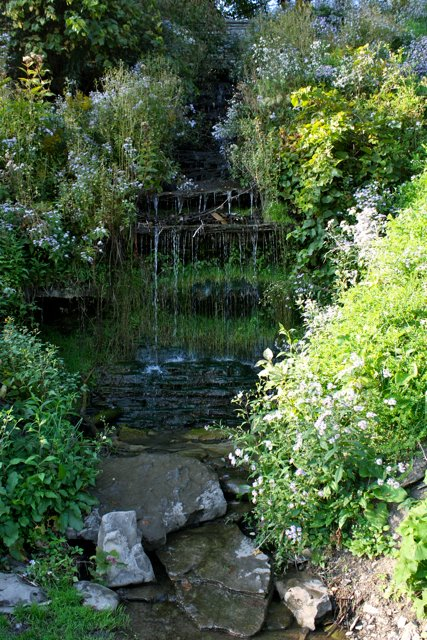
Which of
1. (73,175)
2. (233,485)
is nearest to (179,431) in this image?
(233,485)

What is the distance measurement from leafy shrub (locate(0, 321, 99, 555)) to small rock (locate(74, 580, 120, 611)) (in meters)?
0.44

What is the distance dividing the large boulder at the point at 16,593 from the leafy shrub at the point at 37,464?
197 millimetres

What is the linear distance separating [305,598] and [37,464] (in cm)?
196

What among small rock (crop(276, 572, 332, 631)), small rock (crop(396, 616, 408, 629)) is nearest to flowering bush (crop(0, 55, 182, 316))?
small rock (crop(276, 572, 332, 631))

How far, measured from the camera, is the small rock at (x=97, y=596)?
12.3ft

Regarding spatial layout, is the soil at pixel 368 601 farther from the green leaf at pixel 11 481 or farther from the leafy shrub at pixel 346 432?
the green leaf at pixel 11 481

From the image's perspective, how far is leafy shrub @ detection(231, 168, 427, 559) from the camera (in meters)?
3.94

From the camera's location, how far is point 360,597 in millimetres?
3818

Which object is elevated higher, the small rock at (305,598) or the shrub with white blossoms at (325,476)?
the shrub with white blossoms at (325,476)

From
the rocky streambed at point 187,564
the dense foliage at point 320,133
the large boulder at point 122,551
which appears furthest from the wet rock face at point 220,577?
the dense foliage at point 320,133

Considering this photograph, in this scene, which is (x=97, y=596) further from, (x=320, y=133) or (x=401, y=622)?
(x=320, y=133)

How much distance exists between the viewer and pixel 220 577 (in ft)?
13.5

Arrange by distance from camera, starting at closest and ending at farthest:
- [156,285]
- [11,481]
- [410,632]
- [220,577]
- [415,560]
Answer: [415,560]
[410,632]
[11,481]
[220,577]
[156,285]

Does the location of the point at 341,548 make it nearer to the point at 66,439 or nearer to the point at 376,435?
the point at 376,435
